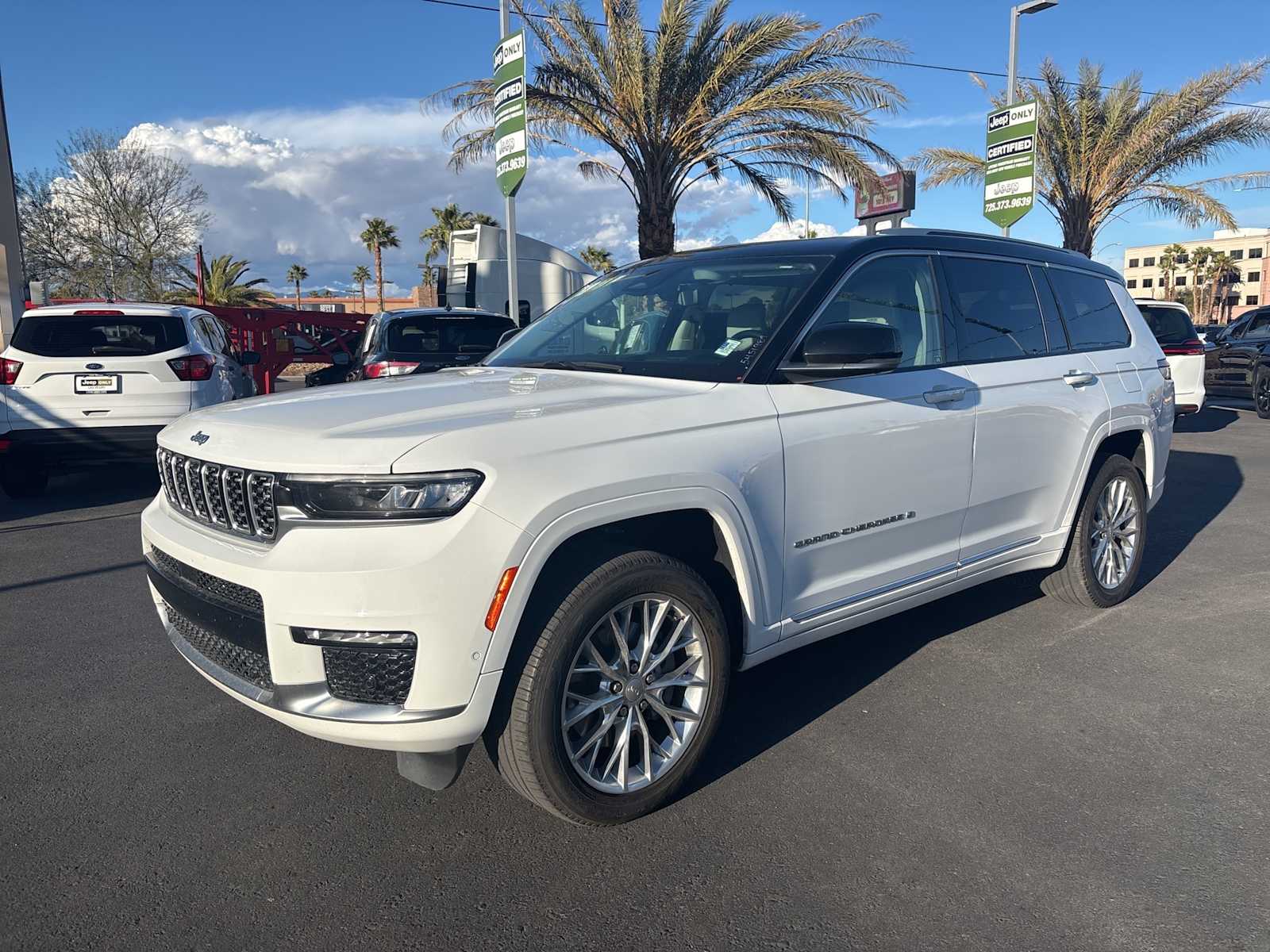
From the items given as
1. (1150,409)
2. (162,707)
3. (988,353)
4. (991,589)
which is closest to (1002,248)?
(988,353)

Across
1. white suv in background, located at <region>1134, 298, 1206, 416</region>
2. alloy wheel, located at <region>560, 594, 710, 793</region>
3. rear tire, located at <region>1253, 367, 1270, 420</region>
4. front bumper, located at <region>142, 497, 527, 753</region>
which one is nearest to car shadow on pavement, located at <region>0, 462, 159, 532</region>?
front bumper, located at <region>142, 497, 527, 753</region>

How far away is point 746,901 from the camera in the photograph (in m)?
2.59

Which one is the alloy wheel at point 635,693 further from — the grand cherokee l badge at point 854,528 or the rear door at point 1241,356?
the rear door at point 1241,356

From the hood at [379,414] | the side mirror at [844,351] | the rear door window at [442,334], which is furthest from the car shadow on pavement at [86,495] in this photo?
the side mirror at [844,351]

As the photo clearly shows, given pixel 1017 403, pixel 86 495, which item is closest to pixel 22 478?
pixel 86 495

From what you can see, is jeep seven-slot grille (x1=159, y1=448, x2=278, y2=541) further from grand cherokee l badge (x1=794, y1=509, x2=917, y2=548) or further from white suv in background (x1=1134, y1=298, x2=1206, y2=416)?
white suv in background (x1=1134, y1=298, x2=1206, y2=416)

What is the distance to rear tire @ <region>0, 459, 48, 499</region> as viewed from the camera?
820 cm

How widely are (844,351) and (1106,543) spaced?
260 cm

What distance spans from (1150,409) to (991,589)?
1275 mm

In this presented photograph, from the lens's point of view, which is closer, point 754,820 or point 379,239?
point 754,820

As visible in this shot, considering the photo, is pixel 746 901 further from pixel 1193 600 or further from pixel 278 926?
pixel 1193 600

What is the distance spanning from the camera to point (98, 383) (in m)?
7.88

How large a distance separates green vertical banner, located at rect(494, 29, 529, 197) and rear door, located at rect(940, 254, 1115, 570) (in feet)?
27.9

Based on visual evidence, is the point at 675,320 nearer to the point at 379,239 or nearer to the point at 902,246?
the point at 902,246
